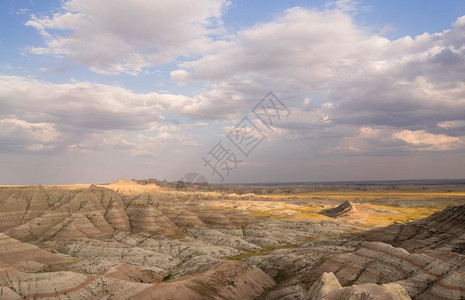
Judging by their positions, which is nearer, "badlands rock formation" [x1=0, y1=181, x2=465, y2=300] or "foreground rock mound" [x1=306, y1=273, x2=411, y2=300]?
"foreground rock mound" [x1=306, y1=273, x2=411, y2=300]

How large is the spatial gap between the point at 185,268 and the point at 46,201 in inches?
3397

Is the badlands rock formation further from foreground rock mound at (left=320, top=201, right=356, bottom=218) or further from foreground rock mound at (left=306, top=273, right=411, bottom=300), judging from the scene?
foreground rock mound at (left=320, top=201, right=356, bottom=218)

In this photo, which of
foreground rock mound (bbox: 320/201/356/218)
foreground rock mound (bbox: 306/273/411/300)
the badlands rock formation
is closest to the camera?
foreground rock mound (bbox: 306/273/411/300)

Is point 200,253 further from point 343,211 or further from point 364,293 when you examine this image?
point 343,211

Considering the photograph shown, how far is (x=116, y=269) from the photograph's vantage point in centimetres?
5925

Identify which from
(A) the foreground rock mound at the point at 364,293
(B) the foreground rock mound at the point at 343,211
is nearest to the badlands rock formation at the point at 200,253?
(A) the foreground rock mound at the point at 364,293

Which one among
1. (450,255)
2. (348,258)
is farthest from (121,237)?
(450,255)

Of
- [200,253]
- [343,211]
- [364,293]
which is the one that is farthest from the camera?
[343,211]

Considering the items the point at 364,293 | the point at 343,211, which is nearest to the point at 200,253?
the point at 364,293

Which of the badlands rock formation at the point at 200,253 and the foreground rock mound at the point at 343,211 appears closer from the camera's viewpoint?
the badlands rock formation at the point at 200,253

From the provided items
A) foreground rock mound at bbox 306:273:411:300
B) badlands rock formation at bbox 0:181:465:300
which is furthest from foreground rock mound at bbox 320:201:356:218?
foreground rock mound at bbox 306:273:411:300

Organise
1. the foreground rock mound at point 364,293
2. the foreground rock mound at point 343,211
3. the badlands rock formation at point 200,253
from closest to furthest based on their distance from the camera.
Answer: the foreground rock mound at point 364,293 < the badlands rock formation at point 200,253 < the foreground rock mound at point 343,211

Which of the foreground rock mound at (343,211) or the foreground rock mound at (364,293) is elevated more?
the foreground rock mound at (364,293)

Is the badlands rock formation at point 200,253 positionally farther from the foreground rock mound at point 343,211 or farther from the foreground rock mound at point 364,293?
the foreground rock mound at point 343,211
